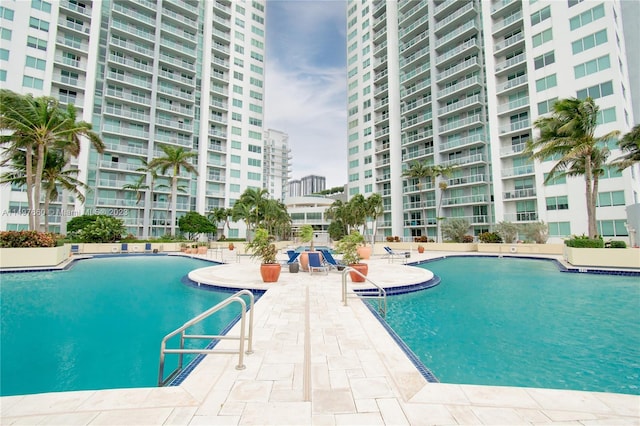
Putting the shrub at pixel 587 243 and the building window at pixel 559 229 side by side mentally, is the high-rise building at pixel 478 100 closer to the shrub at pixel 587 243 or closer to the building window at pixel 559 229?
the building window at pixel 559 229

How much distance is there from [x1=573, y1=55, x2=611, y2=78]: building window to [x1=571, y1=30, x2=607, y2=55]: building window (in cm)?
152

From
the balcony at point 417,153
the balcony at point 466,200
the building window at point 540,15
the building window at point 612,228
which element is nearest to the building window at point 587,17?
the building window at point 540,15

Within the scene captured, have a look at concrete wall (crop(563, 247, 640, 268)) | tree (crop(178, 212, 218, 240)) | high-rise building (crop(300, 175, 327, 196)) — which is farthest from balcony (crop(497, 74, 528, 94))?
high-rise building (crop(300, 175, 327, 196))

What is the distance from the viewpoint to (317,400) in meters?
3.16

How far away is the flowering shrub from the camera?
1691 cm

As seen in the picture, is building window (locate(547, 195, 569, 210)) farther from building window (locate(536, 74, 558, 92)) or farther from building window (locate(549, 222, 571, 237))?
building window (locate(536, 74, 558, 92))

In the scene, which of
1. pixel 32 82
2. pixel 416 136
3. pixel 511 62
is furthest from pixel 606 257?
pixel 32 82

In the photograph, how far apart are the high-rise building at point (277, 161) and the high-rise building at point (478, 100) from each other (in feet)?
220

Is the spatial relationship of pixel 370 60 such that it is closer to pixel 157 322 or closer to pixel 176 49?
pixel 176 49

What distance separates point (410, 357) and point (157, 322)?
6382mm

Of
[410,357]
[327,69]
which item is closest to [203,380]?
[410,357]

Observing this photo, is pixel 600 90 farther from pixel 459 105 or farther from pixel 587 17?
pixel 459 105

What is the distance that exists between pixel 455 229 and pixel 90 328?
33.3 meters

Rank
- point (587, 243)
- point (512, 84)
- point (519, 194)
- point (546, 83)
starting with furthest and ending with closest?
1. point (512, 84)
2. point (519, 194)
3. point (546, 83)
4. point (587, 243)
